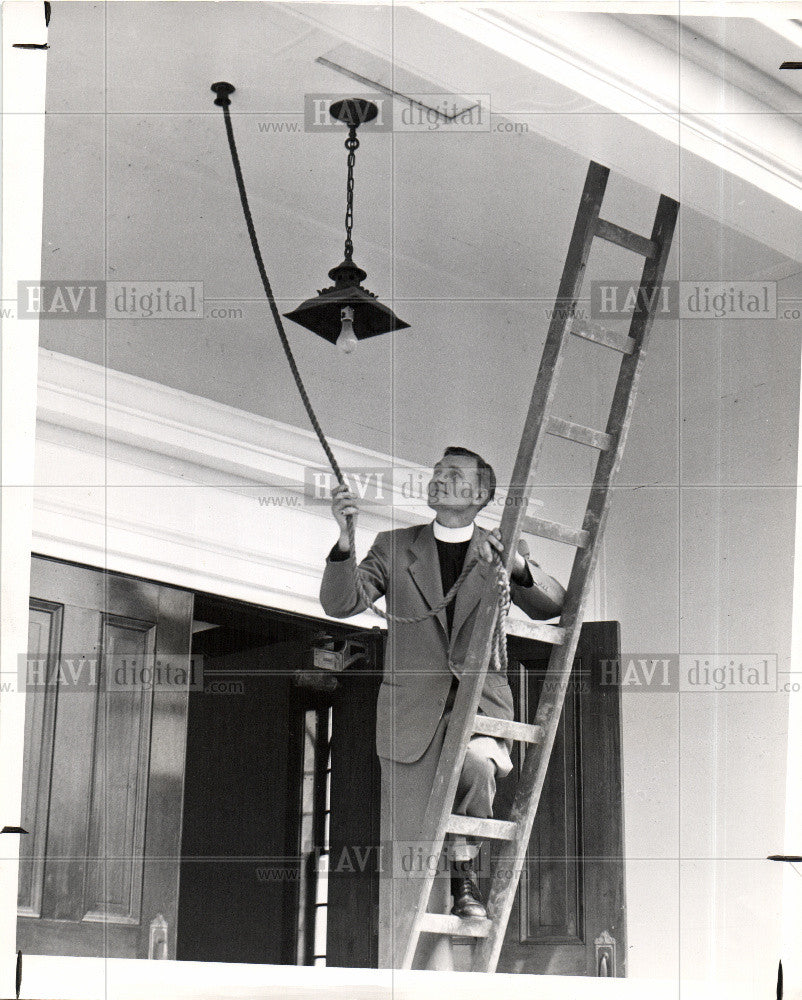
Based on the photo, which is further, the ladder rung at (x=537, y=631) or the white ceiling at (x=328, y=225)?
the ladder rung at (x=537, y=631)

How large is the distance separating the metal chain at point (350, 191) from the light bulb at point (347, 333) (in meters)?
0.09

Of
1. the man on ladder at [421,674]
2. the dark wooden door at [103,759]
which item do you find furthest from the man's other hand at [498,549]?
the dark wooden door at [103,759]

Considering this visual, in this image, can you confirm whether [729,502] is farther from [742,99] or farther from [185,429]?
[185,429]

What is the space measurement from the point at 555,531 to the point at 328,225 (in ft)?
2.05

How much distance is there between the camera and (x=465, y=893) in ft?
6.41

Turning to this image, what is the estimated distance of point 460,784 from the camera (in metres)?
1.98

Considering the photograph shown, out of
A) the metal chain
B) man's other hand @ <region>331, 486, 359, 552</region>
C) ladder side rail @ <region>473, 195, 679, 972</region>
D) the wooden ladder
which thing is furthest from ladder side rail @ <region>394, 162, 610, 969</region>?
the metal chain

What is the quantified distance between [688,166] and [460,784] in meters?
0.99

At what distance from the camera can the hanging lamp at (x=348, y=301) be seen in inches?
79.0

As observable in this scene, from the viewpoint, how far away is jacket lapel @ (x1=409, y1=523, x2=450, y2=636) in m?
1.94

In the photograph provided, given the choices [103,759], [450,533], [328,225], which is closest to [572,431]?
[450,533]

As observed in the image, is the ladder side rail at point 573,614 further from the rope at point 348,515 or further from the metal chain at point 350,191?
the metal chain at point 350,191

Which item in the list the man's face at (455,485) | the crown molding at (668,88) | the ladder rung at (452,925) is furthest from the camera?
the man's face at (455,485)

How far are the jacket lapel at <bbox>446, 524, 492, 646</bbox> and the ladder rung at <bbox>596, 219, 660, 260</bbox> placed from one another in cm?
56
